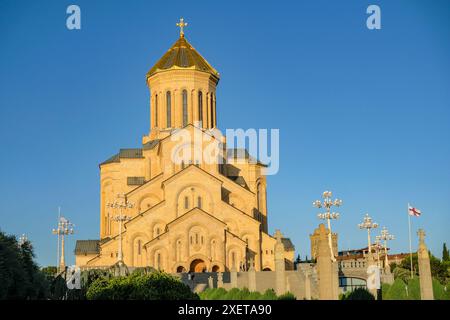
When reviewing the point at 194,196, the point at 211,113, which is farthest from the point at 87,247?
the point at 211,113

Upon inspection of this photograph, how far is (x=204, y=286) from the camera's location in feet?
138

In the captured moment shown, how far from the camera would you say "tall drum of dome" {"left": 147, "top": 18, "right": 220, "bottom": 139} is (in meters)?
57.8

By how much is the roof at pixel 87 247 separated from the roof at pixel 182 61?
14.7 meters

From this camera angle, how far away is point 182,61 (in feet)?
195

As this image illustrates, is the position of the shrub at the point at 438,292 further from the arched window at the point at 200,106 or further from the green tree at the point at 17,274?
the arched window at the point at 200,106

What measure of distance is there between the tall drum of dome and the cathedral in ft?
0.27

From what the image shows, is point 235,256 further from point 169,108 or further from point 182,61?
point 182,61

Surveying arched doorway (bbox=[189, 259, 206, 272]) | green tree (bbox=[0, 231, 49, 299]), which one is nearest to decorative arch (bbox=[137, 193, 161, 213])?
arched doorway (bbox=[189, 259, 206, 272])

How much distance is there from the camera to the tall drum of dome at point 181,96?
57.8 meters

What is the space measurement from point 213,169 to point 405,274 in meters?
20.5

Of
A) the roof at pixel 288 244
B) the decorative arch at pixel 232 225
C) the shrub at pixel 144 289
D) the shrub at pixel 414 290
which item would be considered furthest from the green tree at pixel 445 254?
the shrub at pixel 144 289

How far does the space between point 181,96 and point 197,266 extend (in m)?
15.2
